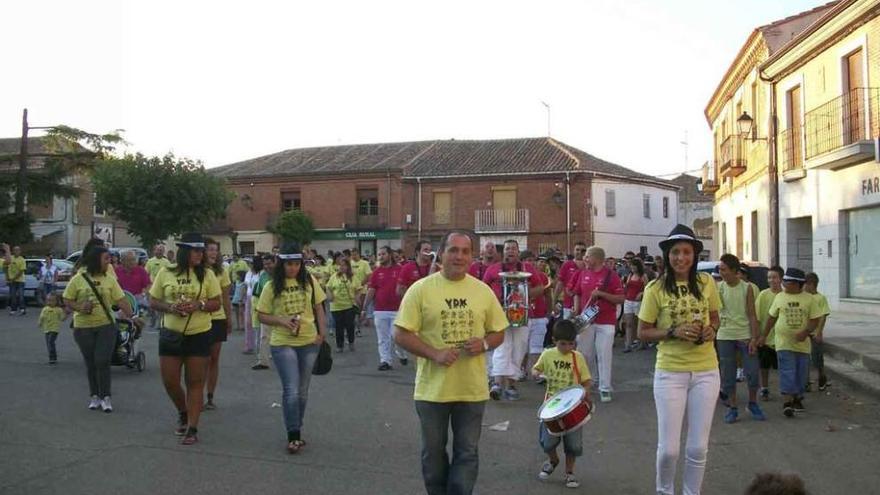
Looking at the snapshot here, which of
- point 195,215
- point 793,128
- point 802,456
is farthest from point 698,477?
point 195,215

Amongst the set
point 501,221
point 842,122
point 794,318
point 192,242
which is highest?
point 842,122

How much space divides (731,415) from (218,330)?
5.38m

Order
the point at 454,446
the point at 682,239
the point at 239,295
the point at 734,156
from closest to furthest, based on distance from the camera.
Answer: the point at 454,446, the point at 682,239, the point at 239,295, the point at 734,156

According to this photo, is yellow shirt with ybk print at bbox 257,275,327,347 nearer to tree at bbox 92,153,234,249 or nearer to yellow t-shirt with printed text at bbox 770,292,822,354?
yellow t-shirt with printed text at bbox 770,292,822,354

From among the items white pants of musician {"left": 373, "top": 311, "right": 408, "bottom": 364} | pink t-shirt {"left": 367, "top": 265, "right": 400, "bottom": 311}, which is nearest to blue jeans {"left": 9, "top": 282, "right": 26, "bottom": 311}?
pink t-shirt {"left": 367, "top": 265, "right": 400, "bottom": 311}

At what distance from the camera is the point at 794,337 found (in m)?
8.76

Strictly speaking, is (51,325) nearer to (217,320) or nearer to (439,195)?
(217,320)

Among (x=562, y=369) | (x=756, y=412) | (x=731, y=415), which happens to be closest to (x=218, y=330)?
(x=562, y=369)

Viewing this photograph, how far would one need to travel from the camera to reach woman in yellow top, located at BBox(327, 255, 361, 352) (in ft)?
48.4

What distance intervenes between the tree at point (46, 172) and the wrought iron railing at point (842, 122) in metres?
26.4

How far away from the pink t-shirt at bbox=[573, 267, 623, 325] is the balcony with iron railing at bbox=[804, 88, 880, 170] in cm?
901

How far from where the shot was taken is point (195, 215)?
41.9 metres

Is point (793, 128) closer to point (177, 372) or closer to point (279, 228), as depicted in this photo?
point (177, 372)

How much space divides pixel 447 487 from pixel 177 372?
11.8 ft
